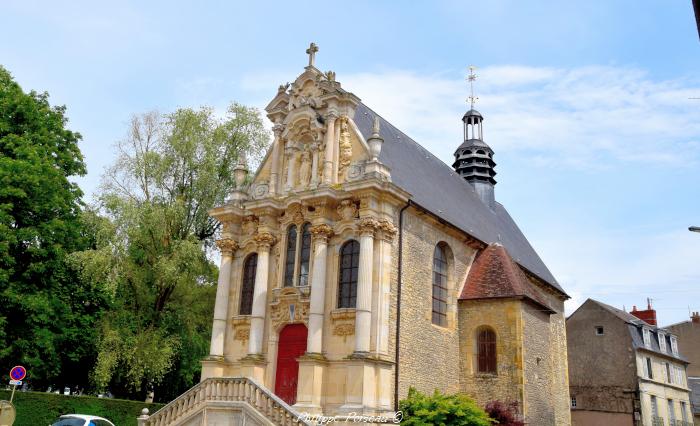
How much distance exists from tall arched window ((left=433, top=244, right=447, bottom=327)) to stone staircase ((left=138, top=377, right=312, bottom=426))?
21.9 feet

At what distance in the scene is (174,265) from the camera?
20.9 m

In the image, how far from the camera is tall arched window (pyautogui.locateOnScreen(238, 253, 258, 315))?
63.4 feet

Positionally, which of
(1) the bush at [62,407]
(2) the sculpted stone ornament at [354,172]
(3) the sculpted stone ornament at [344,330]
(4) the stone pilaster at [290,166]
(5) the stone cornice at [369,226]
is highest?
(4) the stone pilaster at [290,166]

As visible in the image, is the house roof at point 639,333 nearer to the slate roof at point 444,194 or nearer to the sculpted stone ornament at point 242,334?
the slate roof at point 444,194

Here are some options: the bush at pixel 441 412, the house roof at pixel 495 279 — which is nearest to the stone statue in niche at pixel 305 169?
the house roof at pixel 495 279

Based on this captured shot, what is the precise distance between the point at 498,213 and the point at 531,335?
10404 millimetres

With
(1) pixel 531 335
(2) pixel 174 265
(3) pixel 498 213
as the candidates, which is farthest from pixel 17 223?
(3) pixel 498 213

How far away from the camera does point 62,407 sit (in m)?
18.5

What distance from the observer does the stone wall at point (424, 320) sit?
17.4m

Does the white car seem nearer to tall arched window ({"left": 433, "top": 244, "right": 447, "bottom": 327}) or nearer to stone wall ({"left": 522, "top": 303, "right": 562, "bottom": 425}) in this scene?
tall arched window ({"left": 433, "top": 244, "right": 447, "bottom": 327})

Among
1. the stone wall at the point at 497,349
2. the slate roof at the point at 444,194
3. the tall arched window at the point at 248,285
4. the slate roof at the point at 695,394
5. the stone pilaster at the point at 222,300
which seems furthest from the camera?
the slate roof at the point at 695,394

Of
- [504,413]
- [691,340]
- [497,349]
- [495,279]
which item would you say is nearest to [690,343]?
[691,340]

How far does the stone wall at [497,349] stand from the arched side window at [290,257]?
548 centimetres

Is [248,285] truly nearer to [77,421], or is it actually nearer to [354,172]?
[354,172]
